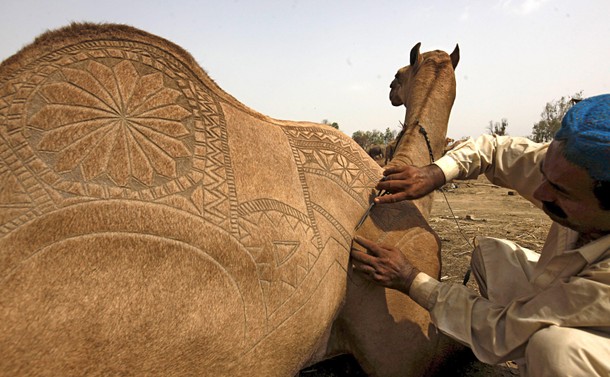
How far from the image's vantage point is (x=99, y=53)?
5.32 feet

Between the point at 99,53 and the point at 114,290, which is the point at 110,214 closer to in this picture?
the point at 114,290

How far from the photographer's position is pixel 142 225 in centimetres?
150

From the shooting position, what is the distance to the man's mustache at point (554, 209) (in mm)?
1720

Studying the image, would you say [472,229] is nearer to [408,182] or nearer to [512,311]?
[408,182]

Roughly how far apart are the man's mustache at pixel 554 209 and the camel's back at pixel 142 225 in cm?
101

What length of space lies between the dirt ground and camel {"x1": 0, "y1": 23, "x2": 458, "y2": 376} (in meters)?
0.51

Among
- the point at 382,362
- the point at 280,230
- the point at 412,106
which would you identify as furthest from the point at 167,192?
the point at 412,106

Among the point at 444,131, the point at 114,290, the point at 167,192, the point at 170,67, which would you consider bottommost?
the point at 114,290

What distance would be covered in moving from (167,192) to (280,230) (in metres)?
0.53

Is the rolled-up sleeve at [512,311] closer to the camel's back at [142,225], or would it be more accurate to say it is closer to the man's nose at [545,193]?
the man's nose at [545,193]

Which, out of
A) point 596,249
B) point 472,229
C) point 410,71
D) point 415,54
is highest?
point 415,54

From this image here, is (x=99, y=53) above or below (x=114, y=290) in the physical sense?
above

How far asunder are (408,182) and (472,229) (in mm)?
4021

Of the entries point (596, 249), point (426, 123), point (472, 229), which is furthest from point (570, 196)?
point (472, 229)
